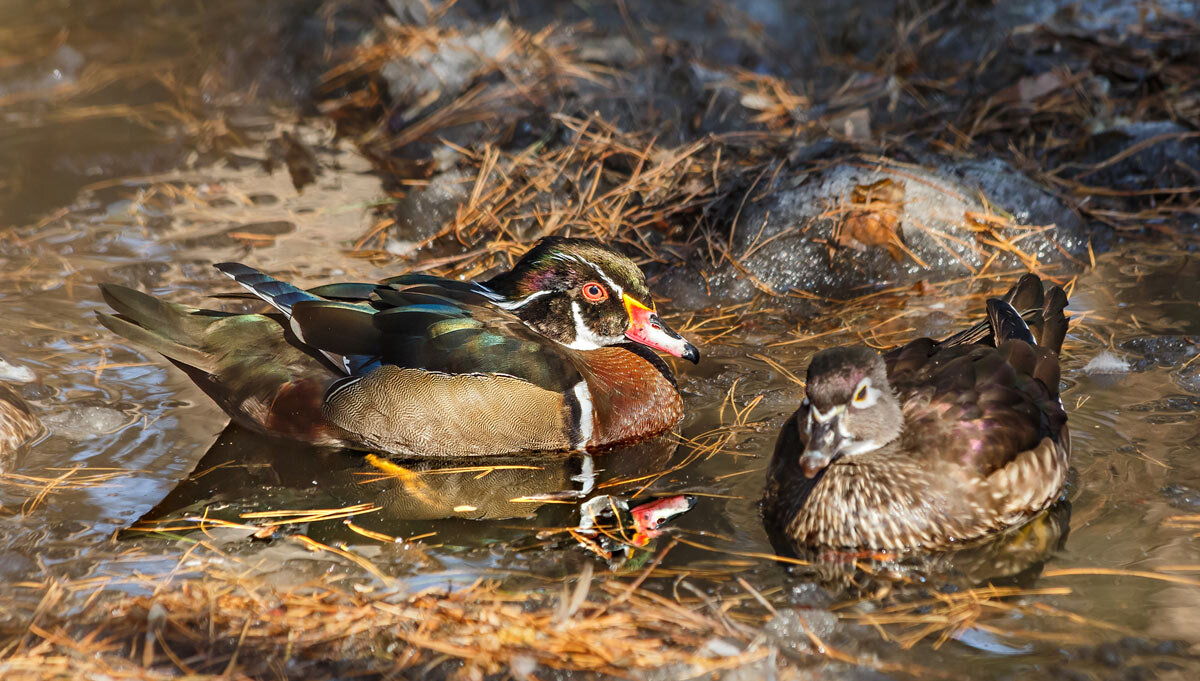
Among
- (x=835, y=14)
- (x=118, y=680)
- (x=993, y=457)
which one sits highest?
(x=835, y=14)

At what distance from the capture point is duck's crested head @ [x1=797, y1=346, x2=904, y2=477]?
3.54 metres

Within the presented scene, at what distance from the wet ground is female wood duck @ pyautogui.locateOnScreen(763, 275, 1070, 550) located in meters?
0.13

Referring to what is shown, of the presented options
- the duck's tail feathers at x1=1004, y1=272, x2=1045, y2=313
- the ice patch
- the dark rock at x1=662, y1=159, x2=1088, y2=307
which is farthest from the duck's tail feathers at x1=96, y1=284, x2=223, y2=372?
the ice patch

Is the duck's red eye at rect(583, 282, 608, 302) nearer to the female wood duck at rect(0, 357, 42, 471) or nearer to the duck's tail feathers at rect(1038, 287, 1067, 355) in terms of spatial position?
the duck's tail feathers at rect(1038, 287, 1067, 355)

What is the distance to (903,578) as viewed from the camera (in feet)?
11.5

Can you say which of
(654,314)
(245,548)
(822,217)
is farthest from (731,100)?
(245,548)

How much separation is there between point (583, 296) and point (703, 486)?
1.00 meters

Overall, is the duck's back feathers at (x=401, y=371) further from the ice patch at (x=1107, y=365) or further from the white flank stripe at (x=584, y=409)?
the ice patch at (x=1107, y=365)

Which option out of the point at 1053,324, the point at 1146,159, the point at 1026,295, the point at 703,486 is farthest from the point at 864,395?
the point at 1146,159

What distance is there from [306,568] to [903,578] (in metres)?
1.85

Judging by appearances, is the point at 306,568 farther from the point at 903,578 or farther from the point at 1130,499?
the point at 1130,499

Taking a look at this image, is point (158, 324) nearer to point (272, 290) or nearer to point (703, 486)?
point (272, 290)

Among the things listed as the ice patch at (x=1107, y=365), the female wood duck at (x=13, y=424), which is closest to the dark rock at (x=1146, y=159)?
the ice patch at (x=1107, y=365)

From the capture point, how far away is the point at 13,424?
435cm
